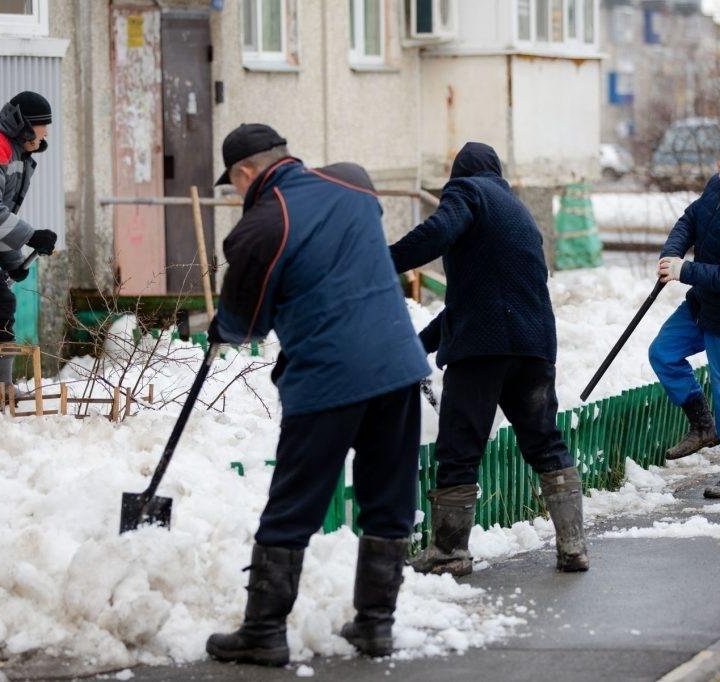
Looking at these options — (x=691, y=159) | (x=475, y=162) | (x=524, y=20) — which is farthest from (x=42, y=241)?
(x=691, y=159)

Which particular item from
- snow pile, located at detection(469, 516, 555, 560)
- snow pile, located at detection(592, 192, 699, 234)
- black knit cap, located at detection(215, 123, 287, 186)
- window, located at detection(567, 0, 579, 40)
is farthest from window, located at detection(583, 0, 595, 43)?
black knit cap, located at detection(215, 123, 287, 186)

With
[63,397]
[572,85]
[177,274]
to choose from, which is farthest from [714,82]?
[63,397]

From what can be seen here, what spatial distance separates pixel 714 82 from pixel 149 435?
1377cm

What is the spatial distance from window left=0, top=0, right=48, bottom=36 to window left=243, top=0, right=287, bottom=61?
416 centimetres

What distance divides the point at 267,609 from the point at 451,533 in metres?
1.43

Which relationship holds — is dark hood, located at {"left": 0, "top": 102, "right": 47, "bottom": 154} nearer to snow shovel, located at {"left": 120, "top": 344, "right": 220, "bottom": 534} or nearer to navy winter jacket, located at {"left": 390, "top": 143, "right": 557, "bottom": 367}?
navy winter jacket, located at {"left": 390, "top": 143, "right": 557, "bottom": 367}

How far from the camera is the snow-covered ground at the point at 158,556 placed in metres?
5.42

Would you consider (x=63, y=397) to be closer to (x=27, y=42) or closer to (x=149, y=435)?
(x=149, y=435)

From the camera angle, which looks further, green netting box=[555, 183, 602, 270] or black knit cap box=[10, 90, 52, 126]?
green netting box=[555, 183, 602, 270]

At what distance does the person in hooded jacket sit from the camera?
8359 mm

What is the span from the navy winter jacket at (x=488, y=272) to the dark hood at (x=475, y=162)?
0.26ft

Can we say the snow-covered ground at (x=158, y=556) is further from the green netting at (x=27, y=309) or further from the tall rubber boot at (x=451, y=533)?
the green netting at (x=27, y=309)

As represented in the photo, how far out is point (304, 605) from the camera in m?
5.68

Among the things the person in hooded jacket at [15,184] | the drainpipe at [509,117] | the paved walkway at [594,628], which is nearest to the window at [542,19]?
the drainpipe at [509,117]
